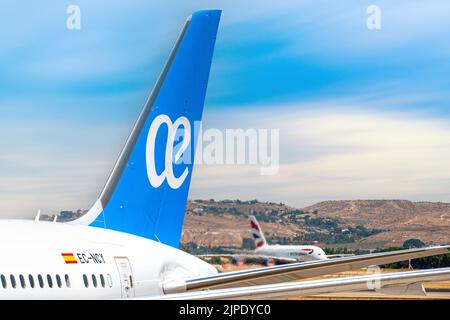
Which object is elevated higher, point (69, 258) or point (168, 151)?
point (168, 151)

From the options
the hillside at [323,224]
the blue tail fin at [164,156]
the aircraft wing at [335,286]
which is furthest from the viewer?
the hillside at [323,224]

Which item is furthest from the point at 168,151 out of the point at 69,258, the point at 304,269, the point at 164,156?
the point at 304,269

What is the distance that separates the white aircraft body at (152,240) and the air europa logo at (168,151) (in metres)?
0.02

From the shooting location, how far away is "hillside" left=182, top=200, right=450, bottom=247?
37.5 meters

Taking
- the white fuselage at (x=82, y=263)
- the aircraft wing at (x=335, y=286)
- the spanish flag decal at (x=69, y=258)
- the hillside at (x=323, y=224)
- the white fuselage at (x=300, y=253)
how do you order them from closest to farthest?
the aircraft wing at (x=335, y=286), the white fuselage at (x=82, y=263), the spanish flag decal at (x=69, y=258), the hillside at (x=323, y=224), the white fuselage at (x=300, y=253)

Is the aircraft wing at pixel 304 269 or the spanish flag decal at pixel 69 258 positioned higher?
the spanish flag decal at pixel 69 258

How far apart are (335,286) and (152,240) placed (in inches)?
A: 212

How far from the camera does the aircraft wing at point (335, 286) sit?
10.8m

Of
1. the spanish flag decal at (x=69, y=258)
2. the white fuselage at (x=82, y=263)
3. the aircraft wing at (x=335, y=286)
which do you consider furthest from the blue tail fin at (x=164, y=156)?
the aircraft wing at (x=335, y=286)

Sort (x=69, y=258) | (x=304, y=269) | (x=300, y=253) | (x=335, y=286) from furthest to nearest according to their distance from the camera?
1. (x=300, y=253)
2. (x=304, y=269)
3. (x=69, y=258)
4. (x=335, y=286)

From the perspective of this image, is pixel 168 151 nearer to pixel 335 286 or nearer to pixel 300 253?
pixel 335 286

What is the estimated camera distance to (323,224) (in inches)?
1976

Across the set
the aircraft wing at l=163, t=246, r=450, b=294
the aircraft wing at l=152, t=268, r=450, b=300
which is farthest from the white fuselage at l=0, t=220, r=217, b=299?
the aircraft wing at l=152, t=268, r=450, b=300

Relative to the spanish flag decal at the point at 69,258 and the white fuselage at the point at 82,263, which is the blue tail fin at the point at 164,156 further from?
the spanish flag decal at the point at 69,258
